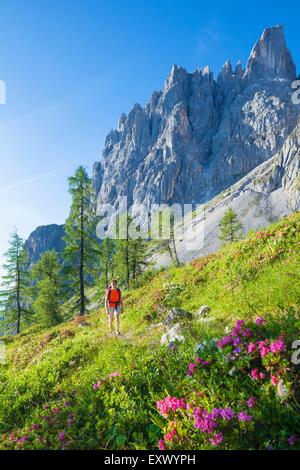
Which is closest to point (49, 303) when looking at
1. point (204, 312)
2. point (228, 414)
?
point (204, 312)

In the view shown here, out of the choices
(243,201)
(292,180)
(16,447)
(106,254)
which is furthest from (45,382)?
(292,180)


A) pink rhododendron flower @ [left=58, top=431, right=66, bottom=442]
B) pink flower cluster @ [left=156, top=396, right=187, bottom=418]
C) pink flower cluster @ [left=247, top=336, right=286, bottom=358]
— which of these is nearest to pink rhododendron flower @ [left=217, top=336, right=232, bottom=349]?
pink flower cluster @ [left=247, top=336, right=286, bottom=358]

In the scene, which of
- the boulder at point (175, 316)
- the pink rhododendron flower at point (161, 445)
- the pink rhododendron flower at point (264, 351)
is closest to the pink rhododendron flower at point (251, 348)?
the pink rhododendron flower at point (264, 351)

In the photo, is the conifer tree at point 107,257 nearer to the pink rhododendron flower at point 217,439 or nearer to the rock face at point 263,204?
the rock face at point 263,204

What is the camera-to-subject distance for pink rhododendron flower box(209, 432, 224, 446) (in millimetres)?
3691

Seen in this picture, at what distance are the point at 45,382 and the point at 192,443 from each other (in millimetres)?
6617

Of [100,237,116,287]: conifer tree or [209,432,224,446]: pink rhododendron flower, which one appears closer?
[209,432,224,446]: pink rhododendron flower

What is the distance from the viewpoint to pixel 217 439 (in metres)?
3.71

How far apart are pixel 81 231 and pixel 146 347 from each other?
23.2 meters

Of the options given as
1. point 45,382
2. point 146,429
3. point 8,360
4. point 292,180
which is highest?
point 292,180

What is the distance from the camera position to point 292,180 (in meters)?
135

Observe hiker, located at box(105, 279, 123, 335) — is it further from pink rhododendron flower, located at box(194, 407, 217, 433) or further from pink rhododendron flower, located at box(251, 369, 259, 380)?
pink rhododendron flower, located at box(194, 407, 217, 433)

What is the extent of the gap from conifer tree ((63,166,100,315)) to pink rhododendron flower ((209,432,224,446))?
2717cm

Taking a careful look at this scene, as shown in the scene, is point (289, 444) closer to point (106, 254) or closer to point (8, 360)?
point (8, 360)
